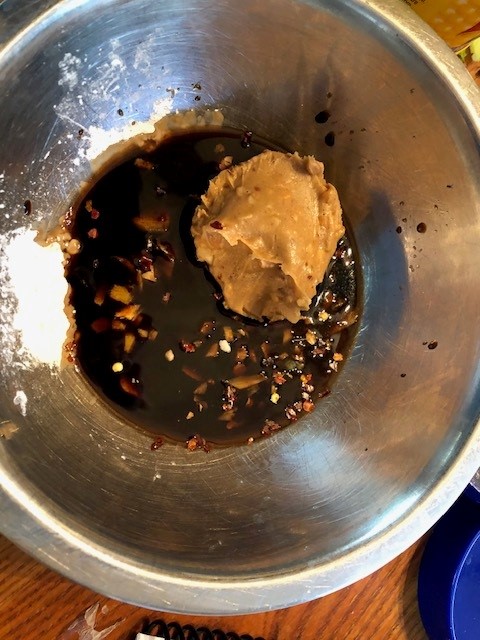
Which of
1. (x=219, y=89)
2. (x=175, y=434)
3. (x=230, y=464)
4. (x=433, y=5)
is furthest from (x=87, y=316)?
(x=433, y=5)

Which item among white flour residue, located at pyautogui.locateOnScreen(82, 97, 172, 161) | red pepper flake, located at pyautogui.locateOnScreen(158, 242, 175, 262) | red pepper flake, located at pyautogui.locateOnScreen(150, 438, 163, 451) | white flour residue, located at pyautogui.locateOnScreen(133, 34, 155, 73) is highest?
white flour residue, located at pyautogui.locateOnScreen(133, 34, 155, 73)

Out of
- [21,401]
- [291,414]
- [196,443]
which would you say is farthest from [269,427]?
[21,401]

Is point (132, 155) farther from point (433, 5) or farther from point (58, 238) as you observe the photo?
point (433, 5)

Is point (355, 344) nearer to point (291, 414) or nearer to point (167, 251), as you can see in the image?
point (291, 414)

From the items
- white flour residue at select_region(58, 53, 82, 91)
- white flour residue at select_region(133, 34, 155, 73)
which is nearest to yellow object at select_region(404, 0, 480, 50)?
white flour residue at select_region(133, 34, 155, 73)

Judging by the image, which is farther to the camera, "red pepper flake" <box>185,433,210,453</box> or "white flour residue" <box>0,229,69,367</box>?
"red pepper flake" <box>185,433,210,453</box>

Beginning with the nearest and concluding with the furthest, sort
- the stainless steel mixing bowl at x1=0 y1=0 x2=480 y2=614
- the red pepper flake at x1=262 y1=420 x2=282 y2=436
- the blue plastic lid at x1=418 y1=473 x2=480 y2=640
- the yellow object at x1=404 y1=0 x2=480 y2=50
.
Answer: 1. the stainless steel mixing bowl at x1=0 y1=0 x2=480 y2=614
2. the yellow object at x1=404 y1=0 x2=480 y2=50
3. the blue plastic lid at x1=418 y1=473 x2=480 y2=640
4. the red pepper flake at x1=262 y1=420 x2=282 y2=436

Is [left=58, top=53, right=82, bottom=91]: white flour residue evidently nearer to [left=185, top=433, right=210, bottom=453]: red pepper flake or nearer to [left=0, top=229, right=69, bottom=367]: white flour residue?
[left=0, top=229, right=69, bottom=367]: white flour residue

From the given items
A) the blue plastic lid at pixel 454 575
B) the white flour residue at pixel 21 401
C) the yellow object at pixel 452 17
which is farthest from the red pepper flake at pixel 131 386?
the yellow object at pixel 452 17
